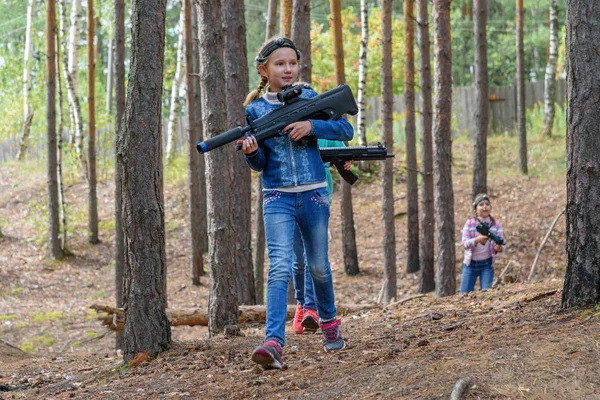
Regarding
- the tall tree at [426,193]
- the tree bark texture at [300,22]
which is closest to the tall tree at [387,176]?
the tall tree at [426,193]

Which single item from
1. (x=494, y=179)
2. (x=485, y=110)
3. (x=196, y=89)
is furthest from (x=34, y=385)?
(x=494, y=179)

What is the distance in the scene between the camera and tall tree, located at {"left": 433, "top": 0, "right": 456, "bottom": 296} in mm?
12109

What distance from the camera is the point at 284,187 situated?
5.51m

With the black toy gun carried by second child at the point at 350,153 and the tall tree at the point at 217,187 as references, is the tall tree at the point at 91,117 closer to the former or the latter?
the tall tree at the point at 217,187

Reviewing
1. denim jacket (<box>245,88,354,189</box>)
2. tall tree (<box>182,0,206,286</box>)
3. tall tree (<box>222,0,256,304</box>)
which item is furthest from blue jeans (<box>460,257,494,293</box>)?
tall tree (<box>182,0,206,286</box>)

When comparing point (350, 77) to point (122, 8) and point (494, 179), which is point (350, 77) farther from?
point (122, 8)

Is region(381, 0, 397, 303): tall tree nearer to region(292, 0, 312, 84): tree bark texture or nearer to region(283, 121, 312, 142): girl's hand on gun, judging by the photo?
region(292, 0, 312, 84): tree bark texture

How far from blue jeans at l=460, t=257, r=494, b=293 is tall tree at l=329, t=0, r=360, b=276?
5689mm

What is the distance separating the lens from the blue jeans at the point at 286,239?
5395mm

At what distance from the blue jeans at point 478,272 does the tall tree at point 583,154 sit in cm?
551

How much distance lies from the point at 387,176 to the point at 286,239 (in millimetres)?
9824

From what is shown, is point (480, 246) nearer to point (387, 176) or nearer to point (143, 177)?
point (387, 176)

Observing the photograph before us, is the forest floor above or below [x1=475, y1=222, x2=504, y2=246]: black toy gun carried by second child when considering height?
below

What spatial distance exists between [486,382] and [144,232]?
3193mm
